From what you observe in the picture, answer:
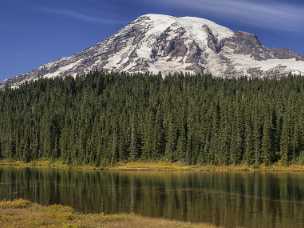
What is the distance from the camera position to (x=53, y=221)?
51.9 meters

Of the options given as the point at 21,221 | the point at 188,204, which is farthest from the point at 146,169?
the point at 21,221

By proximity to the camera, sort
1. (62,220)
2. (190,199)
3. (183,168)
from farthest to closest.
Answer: (183,168) < (190,199) < (62,220)

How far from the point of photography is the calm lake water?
216ft

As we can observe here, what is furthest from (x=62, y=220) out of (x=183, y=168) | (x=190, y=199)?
(x=183, y=168)

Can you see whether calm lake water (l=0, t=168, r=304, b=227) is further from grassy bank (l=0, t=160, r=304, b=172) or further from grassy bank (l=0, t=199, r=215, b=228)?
grassy bank (l=0, t=160, r=304, b=172)

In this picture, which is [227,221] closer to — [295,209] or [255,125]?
[295,209]

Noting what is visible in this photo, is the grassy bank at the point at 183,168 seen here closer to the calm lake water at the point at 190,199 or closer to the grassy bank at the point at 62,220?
the calm lake water at the point at 190,199

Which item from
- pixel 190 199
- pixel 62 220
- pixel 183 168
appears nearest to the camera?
pixel 62 220

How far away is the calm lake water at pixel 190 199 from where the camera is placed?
65.9 meters

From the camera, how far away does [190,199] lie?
85.1 metres

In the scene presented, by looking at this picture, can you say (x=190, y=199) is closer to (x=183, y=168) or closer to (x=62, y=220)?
(x=62, y=220)

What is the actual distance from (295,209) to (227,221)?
47.7 feet

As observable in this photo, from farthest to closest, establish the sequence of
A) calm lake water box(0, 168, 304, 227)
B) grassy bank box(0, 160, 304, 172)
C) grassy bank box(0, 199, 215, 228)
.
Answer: grassy bank box(0, 160, 304, 172), calm lake water box(0, 168, 304, 227), grassy bank box(0, 199, 215, 228)

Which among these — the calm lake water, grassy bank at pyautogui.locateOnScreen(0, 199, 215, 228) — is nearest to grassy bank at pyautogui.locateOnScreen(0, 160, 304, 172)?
the calm lake water
